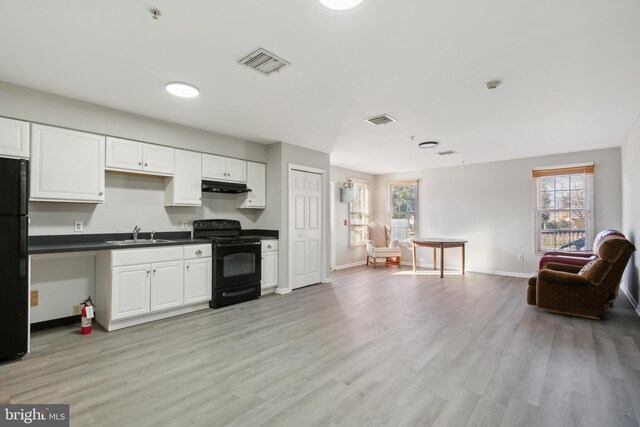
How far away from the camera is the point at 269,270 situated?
15.5 ft

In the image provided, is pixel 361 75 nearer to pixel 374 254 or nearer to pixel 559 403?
pixel 559 403

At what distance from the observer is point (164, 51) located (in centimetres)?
232

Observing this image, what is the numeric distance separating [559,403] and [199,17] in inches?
132

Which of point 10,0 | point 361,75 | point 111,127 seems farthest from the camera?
point 111,127

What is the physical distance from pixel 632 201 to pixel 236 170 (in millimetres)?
5560

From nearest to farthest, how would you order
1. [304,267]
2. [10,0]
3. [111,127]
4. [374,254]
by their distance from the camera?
[10,0]
[111,127]
[304,267]
[374,254]

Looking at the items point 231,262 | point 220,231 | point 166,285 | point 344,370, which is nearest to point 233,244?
point 231,262

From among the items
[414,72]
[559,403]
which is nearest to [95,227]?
[414,72]

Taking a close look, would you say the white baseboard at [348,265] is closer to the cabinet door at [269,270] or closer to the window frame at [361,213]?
the window frame at [361,213]

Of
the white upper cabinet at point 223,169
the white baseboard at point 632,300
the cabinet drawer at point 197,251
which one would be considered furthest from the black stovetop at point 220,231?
the white baseboard at point 632,300

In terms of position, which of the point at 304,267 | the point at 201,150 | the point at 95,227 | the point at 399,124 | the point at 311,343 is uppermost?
the point at 399,124

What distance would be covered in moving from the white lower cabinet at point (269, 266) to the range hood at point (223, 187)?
855mm

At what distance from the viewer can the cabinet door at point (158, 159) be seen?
3.67 m

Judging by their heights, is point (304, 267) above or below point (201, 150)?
below
